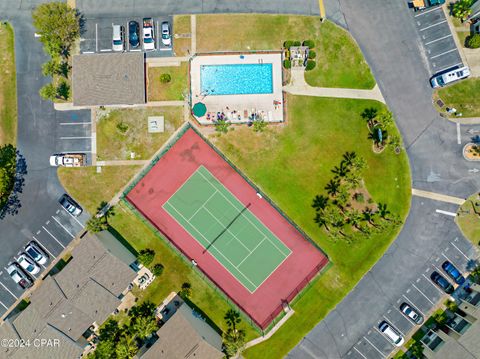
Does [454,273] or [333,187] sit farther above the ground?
[333,187]

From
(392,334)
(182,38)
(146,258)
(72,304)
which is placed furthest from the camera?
(182,38)

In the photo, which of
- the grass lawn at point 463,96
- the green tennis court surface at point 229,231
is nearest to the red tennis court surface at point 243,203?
the green tennis court surface at point 229,231

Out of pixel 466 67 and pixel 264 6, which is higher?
pixel 466 67

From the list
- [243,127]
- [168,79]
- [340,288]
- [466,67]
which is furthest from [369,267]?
[168,79]

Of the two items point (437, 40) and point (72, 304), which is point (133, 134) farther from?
point (437, 40)

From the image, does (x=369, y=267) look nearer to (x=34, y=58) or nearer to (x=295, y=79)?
(x=295, y=79)

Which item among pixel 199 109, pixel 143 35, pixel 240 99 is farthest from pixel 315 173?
pixel 143 35
